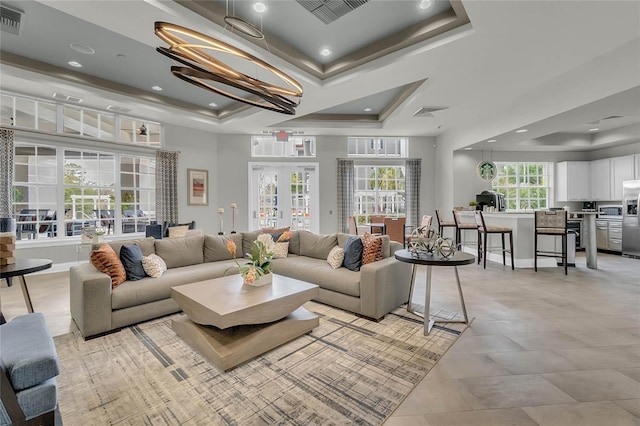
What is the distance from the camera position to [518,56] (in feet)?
11.8

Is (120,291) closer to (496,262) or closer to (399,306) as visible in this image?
(399,306)

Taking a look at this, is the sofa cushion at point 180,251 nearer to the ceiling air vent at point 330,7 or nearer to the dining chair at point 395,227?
the ceiling air vent at point 330,7

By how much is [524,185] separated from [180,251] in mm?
8674

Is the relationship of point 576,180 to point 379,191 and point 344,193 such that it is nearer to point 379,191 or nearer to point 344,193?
point 379,191

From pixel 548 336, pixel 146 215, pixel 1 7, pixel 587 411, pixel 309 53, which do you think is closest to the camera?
pixel 587 411

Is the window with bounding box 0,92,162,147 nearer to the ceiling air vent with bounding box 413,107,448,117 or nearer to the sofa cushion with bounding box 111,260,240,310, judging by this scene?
the sofa cushion with bounding box 111,260,240,310

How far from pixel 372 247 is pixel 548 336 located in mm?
1847

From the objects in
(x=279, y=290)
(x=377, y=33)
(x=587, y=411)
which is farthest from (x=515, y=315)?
(x=377, y=33)

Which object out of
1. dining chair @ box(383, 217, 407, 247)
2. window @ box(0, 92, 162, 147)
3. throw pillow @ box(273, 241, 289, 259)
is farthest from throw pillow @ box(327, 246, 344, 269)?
window @ box(0, 92, 162, 147)

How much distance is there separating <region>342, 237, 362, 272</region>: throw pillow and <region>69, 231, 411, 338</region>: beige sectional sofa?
0.09 m

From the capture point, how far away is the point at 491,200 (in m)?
→ 6.73

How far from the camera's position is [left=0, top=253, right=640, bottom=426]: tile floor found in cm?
177

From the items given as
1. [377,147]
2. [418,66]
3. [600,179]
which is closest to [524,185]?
[600,179]

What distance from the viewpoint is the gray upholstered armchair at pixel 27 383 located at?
1.35 metres
